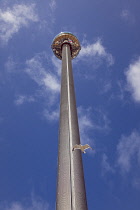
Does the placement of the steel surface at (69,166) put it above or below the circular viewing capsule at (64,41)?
below

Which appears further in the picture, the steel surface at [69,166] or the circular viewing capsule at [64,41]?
the circular viewing capsule at [64,41]

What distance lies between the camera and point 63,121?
1633 centimetres

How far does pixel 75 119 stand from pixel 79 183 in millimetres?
5538

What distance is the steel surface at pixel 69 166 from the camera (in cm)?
1123

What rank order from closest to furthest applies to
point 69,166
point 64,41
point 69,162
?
point 69,166 < point 69,162 < point 64,41

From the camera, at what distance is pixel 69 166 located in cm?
1277

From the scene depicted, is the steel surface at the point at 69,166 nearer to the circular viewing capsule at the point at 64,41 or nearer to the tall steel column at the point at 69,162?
the tall steel column at the point at 69,162

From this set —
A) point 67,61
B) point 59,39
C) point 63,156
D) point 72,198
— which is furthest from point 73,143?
point 59,39

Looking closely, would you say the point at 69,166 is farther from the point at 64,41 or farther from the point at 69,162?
the point at 64,41

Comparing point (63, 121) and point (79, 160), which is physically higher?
point (63, 121)

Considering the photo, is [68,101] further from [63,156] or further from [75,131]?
[63,156]

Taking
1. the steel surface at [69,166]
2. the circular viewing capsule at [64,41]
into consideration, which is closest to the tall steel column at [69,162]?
the steel surface at [69,166]

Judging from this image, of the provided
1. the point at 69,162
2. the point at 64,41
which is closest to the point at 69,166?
the point at 69,162

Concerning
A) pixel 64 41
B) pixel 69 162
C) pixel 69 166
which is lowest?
pixel 69 166
